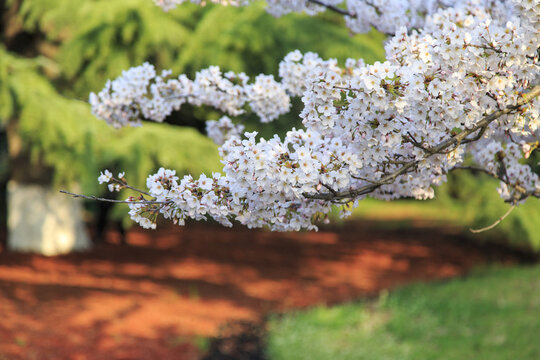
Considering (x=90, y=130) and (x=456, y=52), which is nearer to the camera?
(x=456, y=52)

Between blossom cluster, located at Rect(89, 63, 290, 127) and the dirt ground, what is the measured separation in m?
3.36

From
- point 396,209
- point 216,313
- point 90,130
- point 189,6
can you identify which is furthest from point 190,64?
point 396,209

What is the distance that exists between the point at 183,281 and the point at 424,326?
376 centimetres

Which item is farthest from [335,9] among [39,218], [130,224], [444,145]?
[39,218]

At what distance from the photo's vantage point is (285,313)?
24.6 feet

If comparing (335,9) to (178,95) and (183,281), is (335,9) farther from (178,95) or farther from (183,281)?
(183,281)

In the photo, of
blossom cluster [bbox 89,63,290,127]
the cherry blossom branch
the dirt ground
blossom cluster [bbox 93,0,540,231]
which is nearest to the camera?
blossom cluster [bbox 93,0,540,231]

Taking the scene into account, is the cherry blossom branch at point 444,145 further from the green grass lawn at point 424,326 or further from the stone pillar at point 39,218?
the stone pillar at point 39,218

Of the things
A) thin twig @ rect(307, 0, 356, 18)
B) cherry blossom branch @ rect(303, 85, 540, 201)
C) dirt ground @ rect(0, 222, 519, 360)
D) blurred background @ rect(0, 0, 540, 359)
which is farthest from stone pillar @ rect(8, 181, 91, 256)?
cherry blossom branch @ rect(303, 85, 540, 201)

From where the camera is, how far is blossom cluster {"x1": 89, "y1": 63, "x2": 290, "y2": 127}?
3.03 meters

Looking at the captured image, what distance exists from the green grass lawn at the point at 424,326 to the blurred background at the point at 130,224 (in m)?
0.04

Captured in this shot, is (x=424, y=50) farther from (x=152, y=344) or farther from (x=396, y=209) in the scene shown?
(x=396, y=209)

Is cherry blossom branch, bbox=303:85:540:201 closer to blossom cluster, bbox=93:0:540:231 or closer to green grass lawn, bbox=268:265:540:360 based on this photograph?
blossom cluster, bbox=93:0:540:231

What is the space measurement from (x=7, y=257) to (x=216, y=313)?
369 cm
